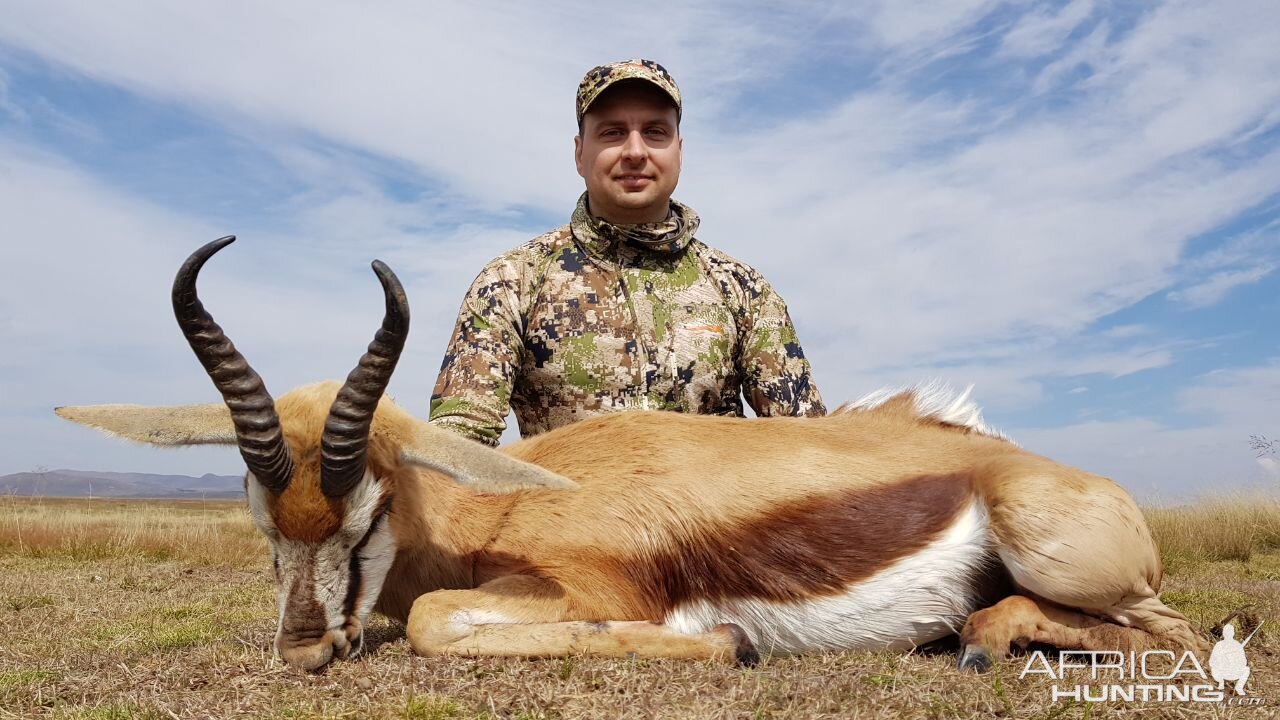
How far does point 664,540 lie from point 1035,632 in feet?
5.95

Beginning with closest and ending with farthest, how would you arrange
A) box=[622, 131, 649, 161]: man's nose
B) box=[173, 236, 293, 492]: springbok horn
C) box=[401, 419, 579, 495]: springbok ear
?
box=[173, 236, 293, 492]: springbok horn, box=[401, 419, 579, 495]: springbok ear, box=[622, 131, 649, 161]: man's nose

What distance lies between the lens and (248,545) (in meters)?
14.9

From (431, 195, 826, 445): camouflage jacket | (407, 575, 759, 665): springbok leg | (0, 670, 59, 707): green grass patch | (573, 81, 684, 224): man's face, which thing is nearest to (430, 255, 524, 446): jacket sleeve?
(431, 195, 826, 445): camouflage jacket

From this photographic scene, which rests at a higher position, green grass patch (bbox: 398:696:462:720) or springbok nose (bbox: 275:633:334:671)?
springbok nose (bbox: 275:633:334:671)

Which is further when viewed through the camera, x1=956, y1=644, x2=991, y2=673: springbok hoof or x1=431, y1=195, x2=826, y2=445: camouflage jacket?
x1=431, y1=195, x2=826, y2=445: camouflage jacket

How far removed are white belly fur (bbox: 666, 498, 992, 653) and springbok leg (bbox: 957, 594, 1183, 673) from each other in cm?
20

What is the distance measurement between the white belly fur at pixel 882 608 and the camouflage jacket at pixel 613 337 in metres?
2.37

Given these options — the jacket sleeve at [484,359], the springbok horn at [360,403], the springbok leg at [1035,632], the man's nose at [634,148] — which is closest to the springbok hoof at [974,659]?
the springbok leg at [1035,632]

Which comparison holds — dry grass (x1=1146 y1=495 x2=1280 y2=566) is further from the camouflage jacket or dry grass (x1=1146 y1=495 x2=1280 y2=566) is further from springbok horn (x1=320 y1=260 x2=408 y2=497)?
springbok horn (x1=320 y1=260 x2=408 y2=497)

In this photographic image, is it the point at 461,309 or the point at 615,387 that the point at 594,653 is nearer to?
the point at 615,387

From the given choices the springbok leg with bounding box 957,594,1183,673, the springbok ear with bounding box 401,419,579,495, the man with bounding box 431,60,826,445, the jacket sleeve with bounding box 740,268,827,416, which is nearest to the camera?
the springbok ear with bounding box 401,419,579,495

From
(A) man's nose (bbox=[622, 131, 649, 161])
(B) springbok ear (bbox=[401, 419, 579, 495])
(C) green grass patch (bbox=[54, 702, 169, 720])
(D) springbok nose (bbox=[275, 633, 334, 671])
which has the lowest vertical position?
(C) green grass patch (bbox=[54, 702, 169, 720])

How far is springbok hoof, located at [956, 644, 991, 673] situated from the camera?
4082 mm

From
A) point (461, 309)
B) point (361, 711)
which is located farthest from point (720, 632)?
point (461, 309)
